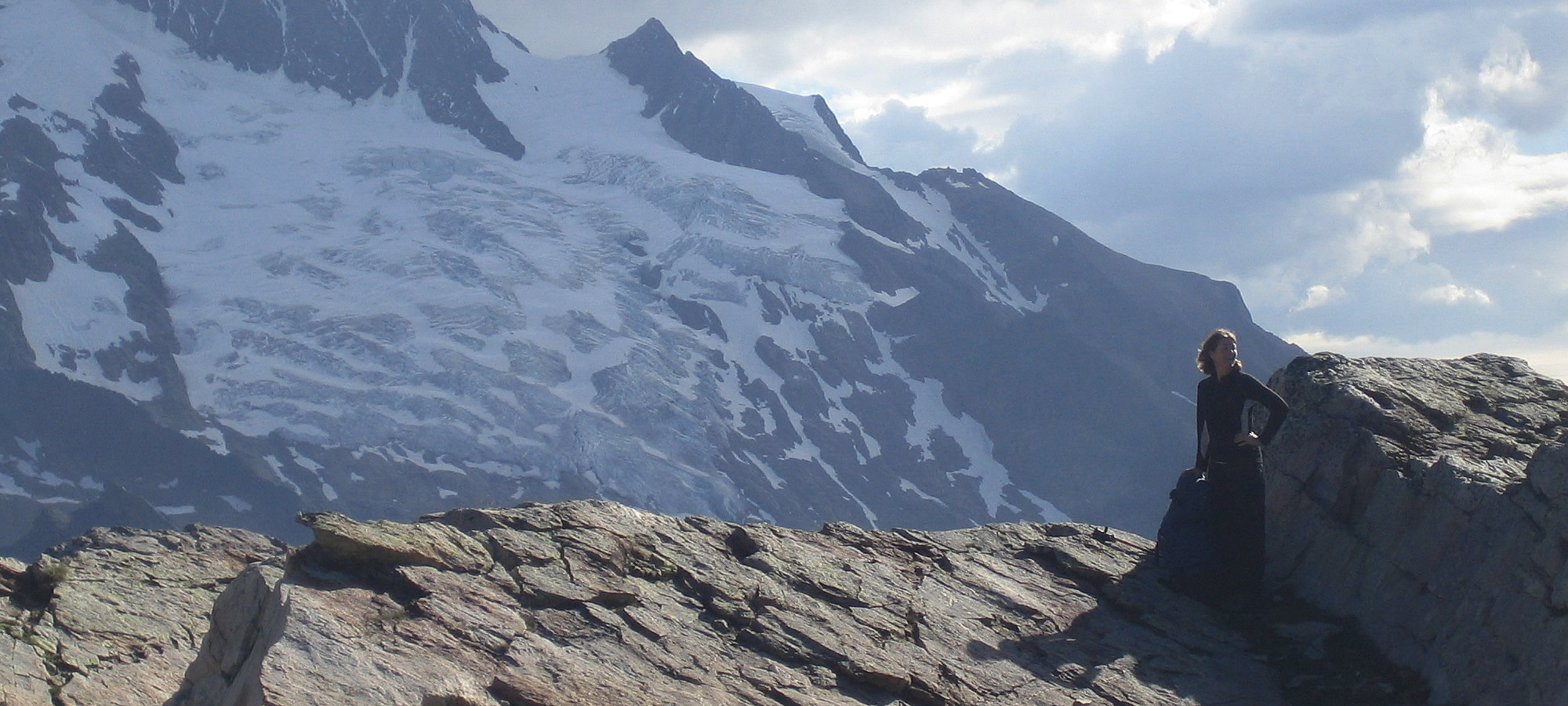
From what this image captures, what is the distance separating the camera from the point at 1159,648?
606 inches

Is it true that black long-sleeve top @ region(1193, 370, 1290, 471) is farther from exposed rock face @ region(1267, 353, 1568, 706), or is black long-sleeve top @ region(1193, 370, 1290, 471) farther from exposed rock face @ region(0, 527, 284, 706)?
exposed rock face @ region(0, 527, 284, 706)

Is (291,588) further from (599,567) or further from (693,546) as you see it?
(693,546)

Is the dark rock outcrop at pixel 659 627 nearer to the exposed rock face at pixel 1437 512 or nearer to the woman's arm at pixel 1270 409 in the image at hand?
the exposed rock face at pixel 1437 512

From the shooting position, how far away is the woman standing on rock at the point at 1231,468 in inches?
649

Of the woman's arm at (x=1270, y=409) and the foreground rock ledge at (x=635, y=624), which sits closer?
the foreground rock ledge at (x=635, y=624)

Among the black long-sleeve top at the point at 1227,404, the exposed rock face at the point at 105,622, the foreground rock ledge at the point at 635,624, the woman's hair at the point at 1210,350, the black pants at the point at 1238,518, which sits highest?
the woman's hair at the point at 1210,350

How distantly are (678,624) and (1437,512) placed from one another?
9.07 m

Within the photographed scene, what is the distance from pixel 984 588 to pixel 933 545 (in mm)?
1949

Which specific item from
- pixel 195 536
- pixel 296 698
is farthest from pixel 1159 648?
pixel 195 536

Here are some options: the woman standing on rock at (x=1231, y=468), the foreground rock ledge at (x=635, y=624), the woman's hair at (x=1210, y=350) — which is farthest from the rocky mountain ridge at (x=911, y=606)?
the woman's hair at (x=1210, y=350)

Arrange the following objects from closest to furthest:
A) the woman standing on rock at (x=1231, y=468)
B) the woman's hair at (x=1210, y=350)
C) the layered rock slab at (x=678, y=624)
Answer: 1. the layered rock slab at (x=678, y=624)
2. the woman standing on rock at (x=1231, y=468)
3. the woman's hair at (x=1210, y=350)

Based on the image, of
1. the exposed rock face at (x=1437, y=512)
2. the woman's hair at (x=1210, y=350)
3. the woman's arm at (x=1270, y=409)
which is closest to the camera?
the exposed rock face at (x=1437, y=512)

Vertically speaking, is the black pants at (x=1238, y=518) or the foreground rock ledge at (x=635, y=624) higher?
the black pants at (x=1238, y=518)

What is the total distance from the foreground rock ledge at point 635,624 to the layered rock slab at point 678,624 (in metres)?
0.03
